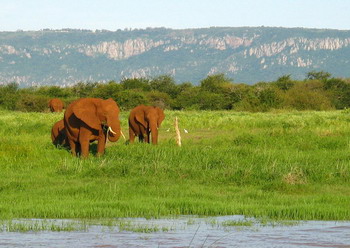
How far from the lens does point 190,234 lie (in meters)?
9.52

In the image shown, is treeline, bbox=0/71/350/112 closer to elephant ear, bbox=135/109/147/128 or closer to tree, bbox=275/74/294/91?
tree, bbox=275/74/294/91

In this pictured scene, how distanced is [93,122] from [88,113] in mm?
246

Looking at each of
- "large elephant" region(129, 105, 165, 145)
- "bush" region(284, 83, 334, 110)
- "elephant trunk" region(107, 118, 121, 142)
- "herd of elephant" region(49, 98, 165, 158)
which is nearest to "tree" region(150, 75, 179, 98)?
"bush" region(284, 83, 334, 110)

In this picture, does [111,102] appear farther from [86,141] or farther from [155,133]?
[155,133]

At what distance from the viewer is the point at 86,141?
1912cm

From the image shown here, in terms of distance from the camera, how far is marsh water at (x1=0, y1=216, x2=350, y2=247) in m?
8.77

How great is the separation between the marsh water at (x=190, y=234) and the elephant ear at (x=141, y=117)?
13.7 metres

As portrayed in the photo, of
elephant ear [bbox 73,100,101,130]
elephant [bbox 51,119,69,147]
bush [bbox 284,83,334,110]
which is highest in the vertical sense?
elephant ear [bbox 73,100,101,130]

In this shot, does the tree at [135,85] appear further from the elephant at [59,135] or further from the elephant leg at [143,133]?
the elephant at [59,135]

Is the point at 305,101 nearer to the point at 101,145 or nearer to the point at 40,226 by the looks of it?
the point at 101,145

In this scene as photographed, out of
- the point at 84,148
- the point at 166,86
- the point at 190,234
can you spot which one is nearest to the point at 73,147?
the point at 84,148

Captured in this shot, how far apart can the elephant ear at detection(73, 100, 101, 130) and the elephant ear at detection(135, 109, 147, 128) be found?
5370 millimetres

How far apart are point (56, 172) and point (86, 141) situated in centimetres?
256

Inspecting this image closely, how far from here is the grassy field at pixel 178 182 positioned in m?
11.7
